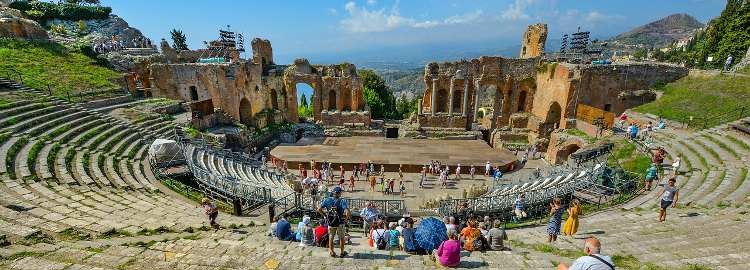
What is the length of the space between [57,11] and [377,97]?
4023 centimetres

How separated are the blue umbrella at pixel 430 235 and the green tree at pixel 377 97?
33.5 m

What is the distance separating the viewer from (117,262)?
6.44 m

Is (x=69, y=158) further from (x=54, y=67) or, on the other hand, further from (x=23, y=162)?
(x=54, y=67)

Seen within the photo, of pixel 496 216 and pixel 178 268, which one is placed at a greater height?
pixel 178 268

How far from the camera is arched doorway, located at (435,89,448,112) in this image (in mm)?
32719

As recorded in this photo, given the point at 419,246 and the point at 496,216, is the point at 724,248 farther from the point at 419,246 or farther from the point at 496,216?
the point at 496,216

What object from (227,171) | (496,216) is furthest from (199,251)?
(496,216)

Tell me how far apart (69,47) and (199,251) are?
3476 centimetres

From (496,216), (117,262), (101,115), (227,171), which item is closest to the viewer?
(117,262)

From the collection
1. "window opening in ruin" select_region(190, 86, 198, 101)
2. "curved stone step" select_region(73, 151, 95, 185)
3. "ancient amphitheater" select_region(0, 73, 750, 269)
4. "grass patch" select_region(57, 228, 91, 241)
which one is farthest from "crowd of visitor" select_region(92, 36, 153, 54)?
"grass patch" select_region(57, 228, 91, 241)

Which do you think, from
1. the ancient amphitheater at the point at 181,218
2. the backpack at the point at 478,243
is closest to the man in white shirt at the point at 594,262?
the ancient amphitheater at the point at 181,218

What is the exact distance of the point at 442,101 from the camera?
108 feet

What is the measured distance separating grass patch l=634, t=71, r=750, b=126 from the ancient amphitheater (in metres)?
4.17

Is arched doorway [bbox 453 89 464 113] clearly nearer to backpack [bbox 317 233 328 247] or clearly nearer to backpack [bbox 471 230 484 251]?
backpack [bbox 471 230 484 251]
